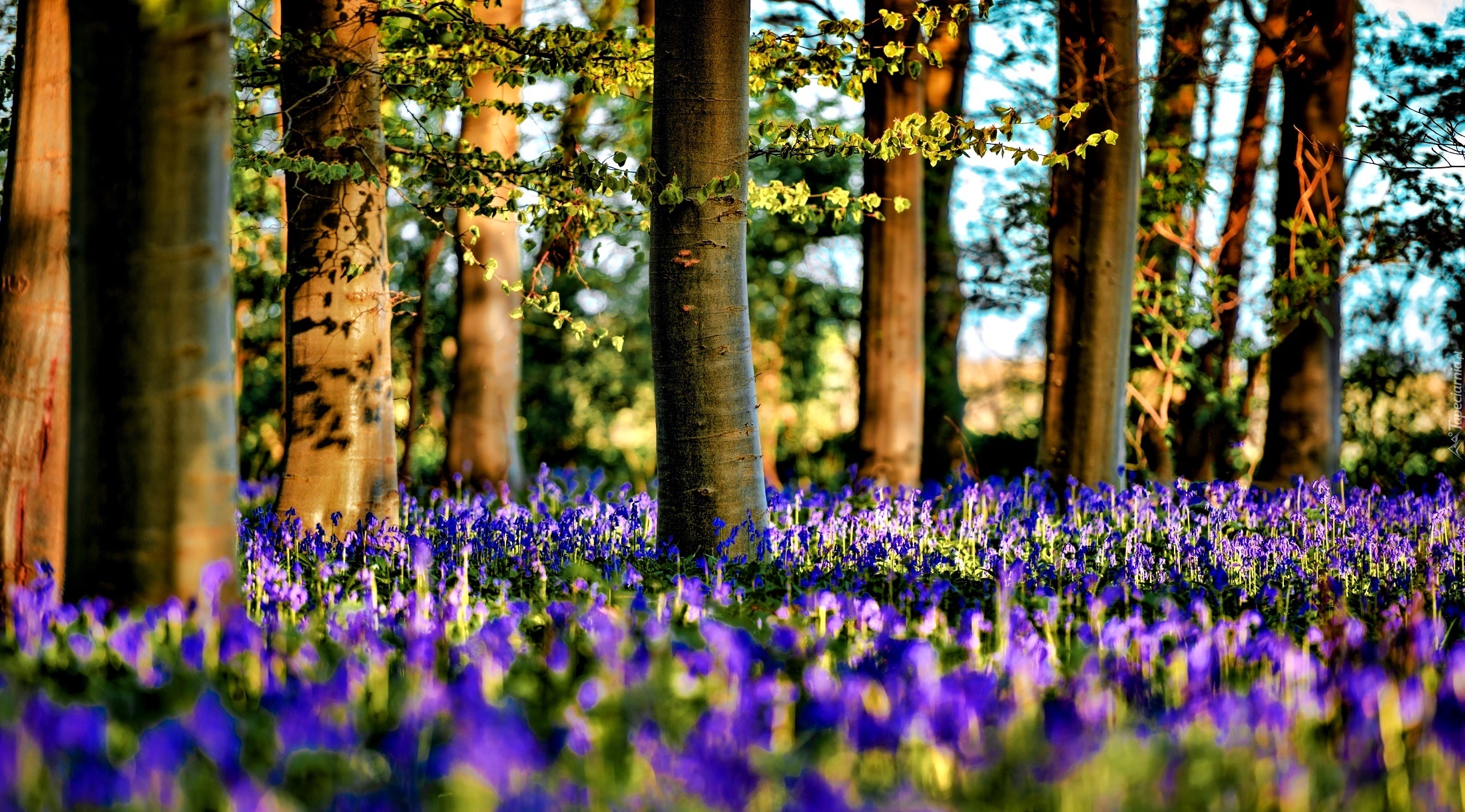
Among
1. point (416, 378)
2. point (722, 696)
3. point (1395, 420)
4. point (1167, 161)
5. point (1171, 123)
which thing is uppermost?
point (1171, 123)

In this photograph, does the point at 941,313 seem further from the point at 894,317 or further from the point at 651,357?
the point at 651,357

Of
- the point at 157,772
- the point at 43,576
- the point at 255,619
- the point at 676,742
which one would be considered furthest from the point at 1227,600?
the point at 43,576

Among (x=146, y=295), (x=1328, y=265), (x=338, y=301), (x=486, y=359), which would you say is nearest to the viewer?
(x=146, y=295)

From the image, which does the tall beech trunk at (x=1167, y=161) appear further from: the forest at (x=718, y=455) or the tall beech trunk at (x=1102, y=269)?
the tall beech trunk at (x=1102, y=269)

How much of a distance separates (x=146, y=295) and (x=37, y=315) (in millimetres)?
1708

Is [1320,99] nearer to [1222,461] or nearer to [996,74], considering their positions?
[996,74]

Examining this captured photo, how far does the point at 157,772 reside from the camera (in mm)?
1741

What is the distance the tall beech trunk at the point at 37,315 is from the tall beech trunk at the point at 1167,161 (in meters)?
8.03

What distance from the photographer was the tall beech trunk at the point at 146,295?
3100 millimetres

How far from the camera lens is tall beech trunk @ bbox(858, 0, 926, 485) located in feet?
29.6

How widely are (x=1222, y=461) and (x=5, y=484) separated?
9574mm

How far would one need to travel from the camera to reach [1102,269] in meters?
8.33

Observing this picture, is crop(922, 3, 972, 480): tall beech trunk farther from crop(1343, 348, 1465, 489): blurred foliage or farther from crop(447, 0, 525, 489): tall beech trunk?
crop(447, 0, 525, 489): tall beech trunk

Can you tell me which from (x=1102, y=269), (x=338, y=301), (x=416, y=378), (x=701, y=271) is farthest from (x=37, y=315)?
(x=1102, y=269)
